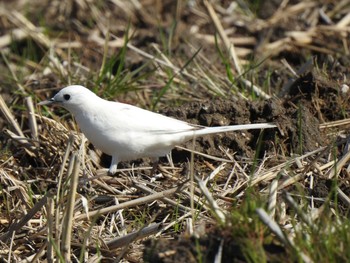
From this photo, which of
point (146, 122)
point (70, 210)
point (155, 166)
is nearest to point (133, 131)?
point (146, 122)

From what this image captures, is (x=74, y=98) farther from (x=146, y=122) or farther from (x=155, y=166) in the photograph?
(x=155, y=166)

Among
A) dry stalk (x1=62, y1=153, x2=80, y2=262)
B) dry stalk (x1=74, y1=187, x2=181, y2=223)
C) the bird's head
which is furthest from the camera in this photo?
the bird's head

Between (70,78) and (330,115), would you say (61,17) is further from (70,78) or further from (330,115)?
(330,115)

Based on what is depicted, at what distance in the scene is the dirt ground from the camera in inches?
217

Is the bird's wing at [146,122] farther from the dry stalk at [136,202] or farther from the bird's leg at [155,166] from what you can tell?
the dry stalk at [136,202]

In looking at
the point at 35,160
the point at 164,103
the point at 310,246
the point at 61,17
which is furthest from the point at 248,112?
the point at 61,17

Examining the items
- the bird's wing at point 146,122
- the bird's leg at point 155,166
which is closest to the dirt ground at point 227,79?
the bird's leg at point 155,166

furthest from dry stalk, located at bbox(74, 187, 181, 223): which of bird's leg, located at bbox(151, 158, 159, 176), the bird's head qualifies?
the bird's head

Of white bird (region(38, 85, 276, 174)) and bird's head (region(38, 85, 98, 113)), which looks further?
bird's head (region(38, 85, 98, 113))

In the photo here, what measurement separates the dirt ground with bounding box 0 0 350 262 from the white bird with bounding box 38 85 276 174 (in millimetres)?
325

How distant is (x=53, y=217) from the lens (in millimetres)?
4879

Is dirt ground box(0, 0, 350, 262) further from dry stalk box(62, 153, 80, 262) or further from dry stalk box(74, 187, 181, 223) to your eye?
dry stalk box(62, 153, 80, 262)

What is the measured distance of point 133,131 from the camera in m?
5.30

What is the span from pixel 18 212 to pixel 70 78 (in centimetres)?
194
